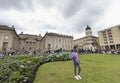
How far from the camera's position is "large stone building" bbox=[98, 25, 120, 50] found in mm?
74037

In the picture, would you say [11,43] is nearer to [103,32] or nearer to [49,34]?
[49,34]

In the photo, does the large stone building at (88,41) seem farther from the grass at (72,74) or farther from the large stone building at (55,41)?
the grass at (72,74)

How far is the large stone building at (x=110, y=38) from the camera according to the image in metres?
74.0

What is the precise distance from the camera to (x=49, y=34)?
6462 cm

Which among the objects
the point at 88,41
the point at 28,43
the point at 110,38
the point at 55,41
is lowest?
the point at 28,43

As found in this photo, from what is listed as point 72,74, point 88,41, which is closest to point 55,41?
point 88,41

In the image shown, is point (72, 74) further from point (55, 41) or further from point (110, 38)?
point (110, 38)

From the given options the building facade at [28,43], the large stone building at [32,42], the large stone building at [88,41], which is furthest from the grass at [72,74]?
the large stone building at [88,41]

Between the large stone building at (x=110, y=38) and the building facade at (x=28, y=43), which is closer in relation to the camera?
the building facade at (x=28, y=43)

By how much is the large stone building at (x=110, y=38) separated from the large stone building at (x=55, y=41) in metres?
30.6

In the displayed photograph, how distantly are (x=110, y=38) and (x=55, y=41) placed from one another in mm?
44729

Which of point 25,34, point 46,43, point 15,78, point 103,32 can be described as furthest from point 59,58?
point 103,32

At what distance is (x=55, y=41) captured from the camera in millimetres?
66750

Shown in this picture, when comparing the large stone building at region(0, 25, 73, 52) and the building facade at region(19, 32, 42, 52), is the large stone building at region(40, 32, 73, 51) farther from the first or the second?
the building facade at region(19, 32, 42, 52)
